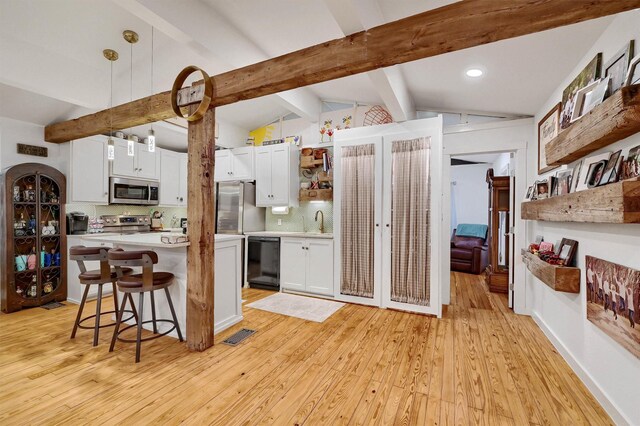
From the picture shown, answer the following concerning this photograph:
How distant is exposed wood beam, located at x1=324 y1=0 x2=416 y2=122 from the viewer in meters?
1.86

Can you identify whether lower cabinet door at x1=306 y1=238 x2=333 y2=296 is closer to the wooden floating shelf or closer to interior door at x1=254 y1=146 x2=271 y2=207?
the wooden floating shelf

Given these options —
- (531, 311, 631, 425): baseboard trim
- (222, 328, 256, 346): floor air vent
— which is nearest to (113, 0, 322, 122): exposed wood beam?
(222, 328, 256, 346): floor air vent

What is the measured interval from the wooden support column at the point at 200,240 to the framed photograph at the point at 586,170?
9.75 ft

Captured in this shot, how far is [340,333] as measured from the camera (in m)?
3.11

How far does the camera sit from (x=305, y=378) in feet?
7.44

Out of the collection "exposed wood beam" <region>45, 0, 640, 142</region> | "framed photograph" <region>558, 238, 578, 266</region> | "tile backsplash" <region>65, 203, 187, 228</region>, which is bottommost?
"framed photograph" <region>558, 238, 578, 266</region>

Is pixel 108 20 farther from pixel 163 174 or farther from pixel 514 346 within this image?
pixel 514 346

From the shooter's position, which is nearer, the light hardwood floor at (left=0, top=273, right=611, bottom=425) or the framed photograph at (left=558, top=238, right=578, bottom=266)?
the light hardwood floor at (left=0, top=273, right=611, bottom=425)

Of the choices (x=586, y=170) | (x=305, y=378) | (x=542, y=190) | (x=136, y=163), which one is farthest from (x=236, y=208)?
(x=586, y=170)

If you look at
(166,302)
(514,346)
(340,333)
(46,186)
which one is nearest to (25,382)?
(166,302)

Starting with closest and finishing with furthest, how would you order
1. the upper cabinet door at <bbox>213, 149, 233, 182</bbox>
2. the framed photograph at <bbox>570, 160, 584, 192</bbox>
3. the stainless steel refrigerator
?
the framed photograph at <bbox>570, 160, 584, 192</bbox>
the stainless steel refrigerator
the upper cabinet door at <bbox>213, 149, 233, 182</bbox>

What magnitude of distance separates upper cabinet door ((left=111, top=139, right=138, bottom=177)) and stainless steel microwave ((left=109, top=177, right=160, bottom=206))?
0.36 ft

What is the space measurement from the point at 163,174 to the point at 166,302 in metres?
2.98

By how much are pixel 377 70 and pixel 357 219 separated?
80.1 inches
